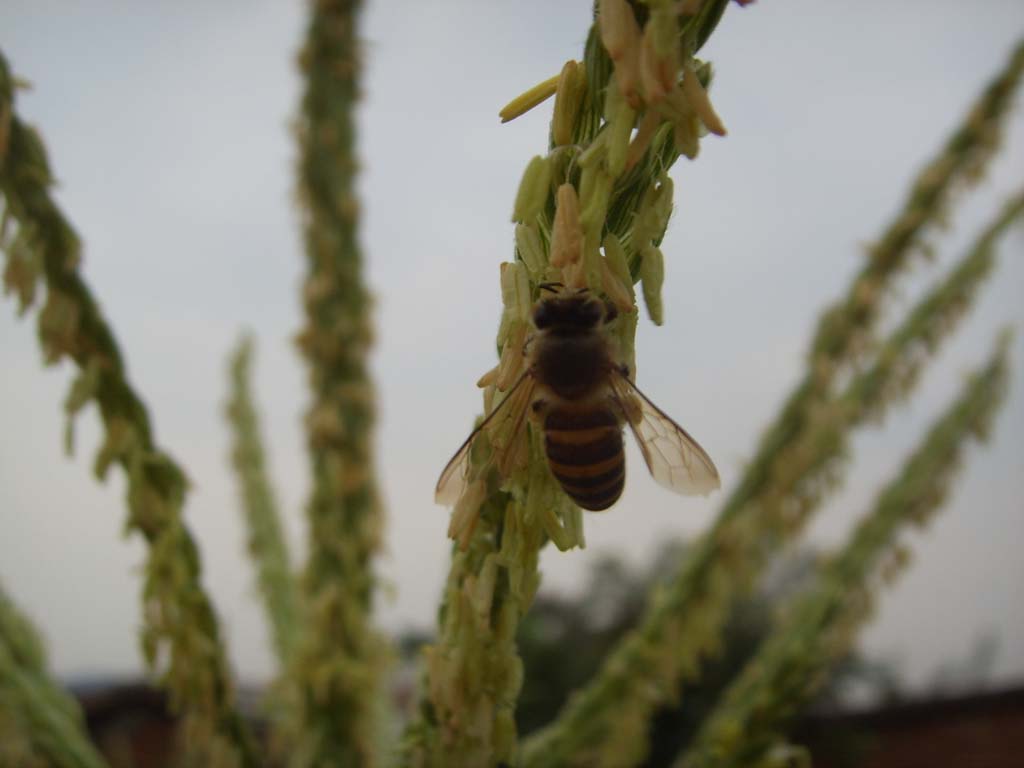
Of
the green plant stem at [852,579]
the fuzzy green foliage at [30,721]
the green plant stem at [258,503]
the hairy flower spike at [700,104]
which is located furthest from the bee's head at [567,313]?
the green plant stem at [258,503]

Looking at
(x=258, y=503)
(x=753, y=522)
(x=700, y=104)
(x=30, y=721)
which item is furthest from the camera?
(x=258, y=503)

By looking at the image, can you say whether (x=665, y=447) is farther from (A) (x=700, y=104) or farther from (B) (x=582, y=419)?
(A) (x=700, y=104)

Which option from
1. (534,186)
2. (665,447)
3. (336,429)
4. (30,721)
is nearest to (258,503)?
(336,429)

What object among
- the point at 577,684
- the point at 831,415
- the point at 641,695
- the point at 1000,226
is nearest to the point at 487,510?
the point at 641,695

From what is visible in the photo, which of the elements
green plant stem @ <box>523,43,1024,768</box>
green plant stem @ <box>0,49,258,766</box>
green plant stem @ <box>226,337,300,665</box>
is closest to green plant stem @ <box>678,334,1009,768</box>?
green plant stem @ <box>523,43,1024,768</box>

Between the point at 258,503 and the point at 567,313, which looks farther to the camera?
the point at 258,503

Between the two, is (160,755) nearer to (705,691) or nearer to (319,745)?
(705,691)

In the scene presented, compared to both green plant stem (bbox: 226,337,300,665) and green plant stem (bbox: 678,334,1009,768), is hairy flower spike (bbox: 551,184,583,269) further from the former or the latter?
green plant stem (bbox: 226,337,300,665)
